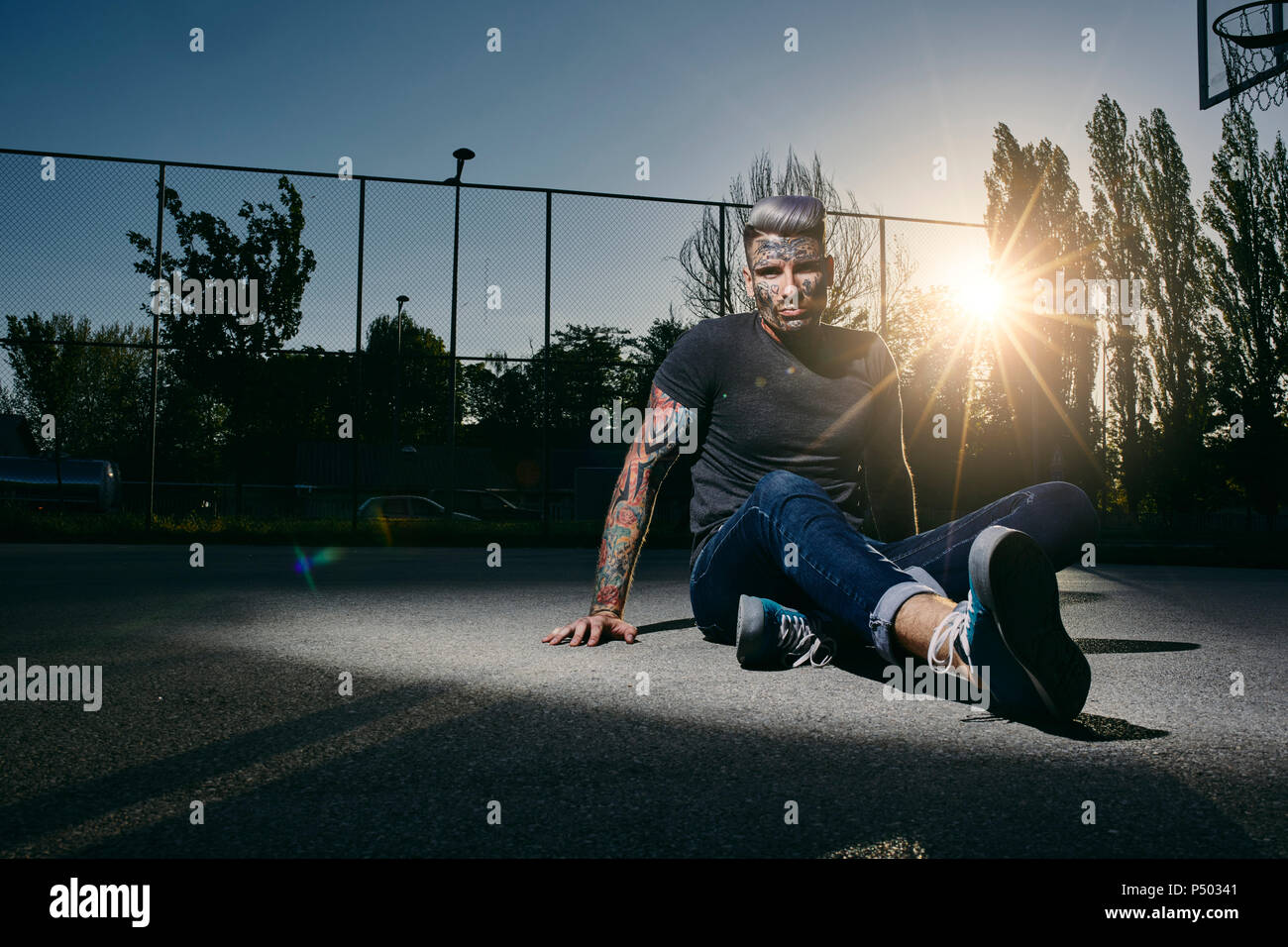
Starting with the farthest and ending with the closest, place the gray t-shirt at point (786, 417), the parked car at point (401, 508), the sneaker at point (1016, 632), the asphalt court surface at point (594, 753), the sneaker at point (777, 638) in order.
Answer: the parked car at point (401, 508) < the gray t-shirt at point (786, 417) < the sneaker at point (777, 638) < the sneaker at point (1016, 632) < the asphalt court surface at point (594, 753)

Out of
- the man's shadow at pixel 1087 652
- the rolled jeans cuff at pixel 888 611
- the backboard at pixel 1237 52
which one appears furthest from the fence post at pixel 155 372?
the backboard at pixel 1237 52

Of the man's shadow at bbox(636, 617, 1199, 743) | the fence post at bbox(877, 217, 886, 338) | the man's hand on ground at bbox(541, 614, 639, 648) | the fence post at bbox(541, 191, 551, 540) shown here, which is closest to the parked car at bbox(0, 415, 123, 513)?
the fence post at bbox(541, 191, 551, 540)

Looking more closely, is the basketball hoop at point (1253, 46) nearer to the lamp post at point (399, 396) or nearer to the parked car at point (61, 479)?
the lamp post at point (399, 396)

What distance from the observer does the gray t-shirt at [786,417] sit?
248cm

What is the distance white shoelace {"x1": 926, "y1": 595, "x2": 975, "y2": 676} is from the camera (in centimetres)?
156

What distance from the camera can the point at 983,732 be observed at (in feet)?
5.87

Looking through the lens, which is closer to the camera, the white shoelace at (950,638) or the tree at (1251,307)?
the white shoelace at (950,638)

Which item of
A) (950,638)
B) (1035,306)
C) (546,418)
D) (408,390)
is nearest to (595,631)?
(950,638)

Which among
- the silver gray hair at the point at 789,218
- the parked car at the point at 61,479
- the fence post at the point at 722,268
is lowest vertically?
the parked car at the point at 61,479

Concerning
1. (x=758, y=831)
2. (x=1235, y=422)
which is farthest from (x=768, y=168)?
(x=758, y=831)

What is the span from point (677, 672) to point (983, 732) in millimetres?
923

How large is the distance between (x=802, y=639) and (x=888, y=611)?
0.60 meters

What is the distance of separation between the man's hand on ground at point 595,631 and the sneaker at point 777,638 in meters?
0.40

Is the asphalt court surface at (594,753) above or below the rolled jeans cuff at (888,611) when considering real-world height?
below
